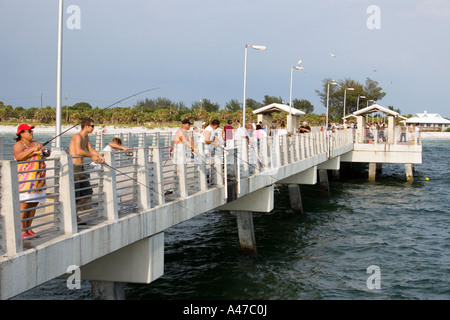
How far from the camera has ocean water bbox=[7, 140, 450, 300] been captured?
45.6 feet

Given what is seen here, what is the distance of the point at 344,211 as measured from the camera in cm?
2703

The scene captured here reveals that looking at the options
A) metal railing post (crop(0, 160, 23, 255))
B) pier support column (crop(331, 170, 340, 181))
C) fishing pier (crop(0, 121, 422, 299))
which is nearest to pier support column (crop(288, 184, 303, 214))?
fishing pier (crop(0, 121, 422, 299))

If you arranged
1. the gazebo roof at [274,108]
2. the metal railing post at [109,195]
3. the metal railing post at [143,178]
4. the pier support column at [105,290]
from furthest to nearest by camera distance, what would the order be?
1. the gazebo roof at [274,108]
2. the pier support column at [105,290]
3. the metal railing post at [143,178]
4. the metal railing post at [109,195]

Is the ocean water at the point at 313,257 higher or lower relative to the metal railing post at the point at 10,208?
lower

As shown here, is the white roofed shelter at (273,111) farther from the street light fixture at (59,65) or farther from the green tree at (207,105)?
the green tree at (207,105)

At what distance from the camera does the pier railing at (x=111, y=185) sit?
5.97 meters

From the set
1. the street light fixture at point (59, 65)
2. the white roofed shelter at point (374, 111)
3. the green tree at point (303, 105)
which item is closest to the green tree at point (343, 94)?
the green tree at point (303, 105)

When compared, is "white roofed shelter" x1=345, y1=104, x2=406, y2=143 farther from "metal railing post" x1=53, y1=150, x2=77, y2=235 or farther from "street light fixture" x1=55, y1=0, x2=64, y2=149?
"metal railing post" x1=53, y1=150, x2=77, y2=235

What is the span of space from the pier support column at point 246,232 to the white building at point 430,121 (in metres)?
133

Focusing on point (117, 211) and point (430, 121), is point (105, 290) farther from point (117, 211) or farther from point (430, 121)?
point (430, 121)
